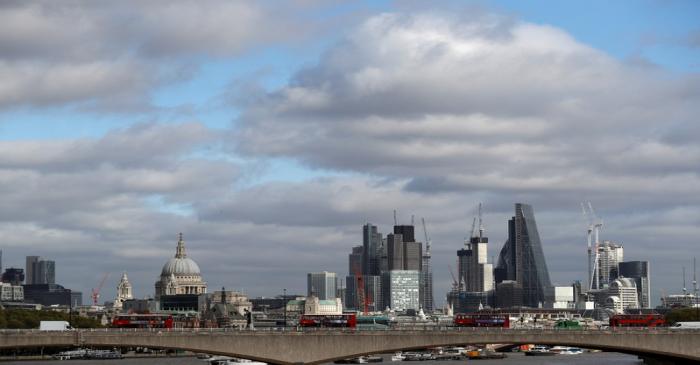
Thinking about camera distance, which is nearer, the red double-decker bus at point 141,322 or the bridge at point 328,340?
the bridge at point 328,340

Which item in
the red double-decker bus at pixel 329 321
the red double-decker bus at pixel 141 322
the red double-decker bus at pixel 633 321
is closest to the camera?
the red double-decker bus at pixel 329 321

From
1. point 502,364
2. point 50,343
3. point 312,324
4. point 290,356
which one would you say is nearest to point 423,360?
point 502,364

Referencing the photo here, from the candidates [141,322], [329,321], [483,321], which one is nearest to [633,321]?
[483,321]

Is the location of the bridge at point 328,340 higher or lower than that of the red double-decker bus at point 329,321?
lower

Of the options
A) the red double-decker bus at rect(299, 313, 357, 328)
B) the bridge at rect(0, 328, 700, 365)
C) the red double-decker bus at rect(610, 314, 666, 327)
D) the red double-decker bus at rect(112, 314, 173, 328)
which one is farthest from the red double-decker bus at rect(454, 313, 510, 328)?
the red double-decker bus at rect(112, 314, 173, 328)

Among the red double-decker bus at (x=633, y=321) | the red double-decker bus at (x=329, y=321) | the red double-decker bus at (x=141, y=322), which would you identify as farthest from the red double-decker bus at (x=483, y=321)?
the red double-decker bus at (x=141, y=322)

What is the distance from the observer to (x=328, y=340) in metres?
127

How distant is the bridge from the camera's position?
12144 centimetres

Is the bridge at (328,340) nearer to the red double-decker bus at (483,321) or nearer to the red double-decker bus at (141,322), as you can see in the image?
the red double-decker bus at (483,321)

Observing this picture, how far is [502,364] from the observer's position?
604 ft

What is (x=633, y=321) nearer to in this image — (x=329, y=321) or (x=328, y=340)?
(x=329, y=321)

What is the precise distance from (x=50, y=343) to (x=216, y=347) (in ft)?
50.1

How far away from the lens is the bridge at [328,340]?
12144 centimetres

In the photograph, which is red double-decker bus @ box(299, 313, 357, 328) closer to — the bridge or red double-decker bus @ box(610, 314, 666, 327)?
the bridge
